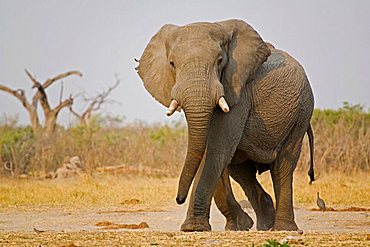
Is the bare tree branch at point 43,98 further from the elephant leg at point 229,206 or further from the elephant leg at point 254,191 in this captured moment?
the elephant leg at point 229,206

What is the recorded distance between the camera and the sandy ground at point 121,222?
7875 millimetres

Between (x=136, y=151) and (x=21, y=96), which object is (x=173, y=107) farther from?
(x=21, y=96)

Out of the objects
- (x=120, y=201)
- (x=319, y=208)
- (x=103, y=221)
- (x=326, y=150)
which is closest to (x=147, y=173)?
(x=326, y=150)

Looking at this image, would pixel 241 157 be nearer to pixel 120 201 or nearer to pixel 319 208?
pixel 319 208

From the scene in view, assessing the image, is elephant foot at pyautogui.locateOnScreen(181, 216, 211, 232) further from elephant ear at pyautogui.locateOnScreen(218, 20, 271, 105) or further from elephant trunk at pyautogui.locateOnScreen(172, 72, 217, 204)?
elephant ear at pyautogui.locateOnScreen(218, 20, 271, 105)

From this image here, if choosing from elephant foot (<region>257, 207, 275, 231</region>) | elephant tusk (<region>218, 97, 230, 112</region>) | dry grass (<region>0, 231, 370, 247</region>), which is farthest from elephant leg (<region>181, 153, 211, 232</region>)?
elephant foot (<region>257, 207, 275, 231</region>)

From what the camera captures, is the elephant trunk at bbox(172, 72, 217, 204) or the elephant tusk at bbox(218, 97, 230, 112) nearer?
the elephant trunk at bbox(172, 72, 217, 204)

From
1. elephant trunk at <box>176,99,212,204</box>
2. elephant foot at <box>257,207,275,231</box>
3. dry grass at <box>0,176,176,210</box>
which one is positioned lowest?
dry grass at <box>0,176,176,210</box>

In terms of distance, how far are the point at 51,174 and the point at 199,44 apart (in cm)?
1276

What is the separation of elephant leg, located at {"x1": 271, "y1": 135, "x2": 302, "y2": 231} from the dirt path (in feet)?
1.47

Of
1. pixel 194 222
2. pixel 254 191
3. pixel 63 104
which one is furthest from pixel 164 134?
pixel 194 222

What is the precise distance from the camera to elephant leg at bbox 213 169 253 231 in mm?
10508

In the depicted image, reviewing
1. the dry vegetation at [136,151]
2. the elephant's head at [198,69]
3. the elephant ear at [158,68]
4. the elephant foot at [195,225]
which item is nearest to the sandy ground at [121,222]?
the elephant foot at [195,225]

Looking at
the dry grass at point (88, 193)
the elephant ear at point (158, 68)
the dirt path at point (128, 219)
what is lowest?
the dry grass at point (88, 193)
